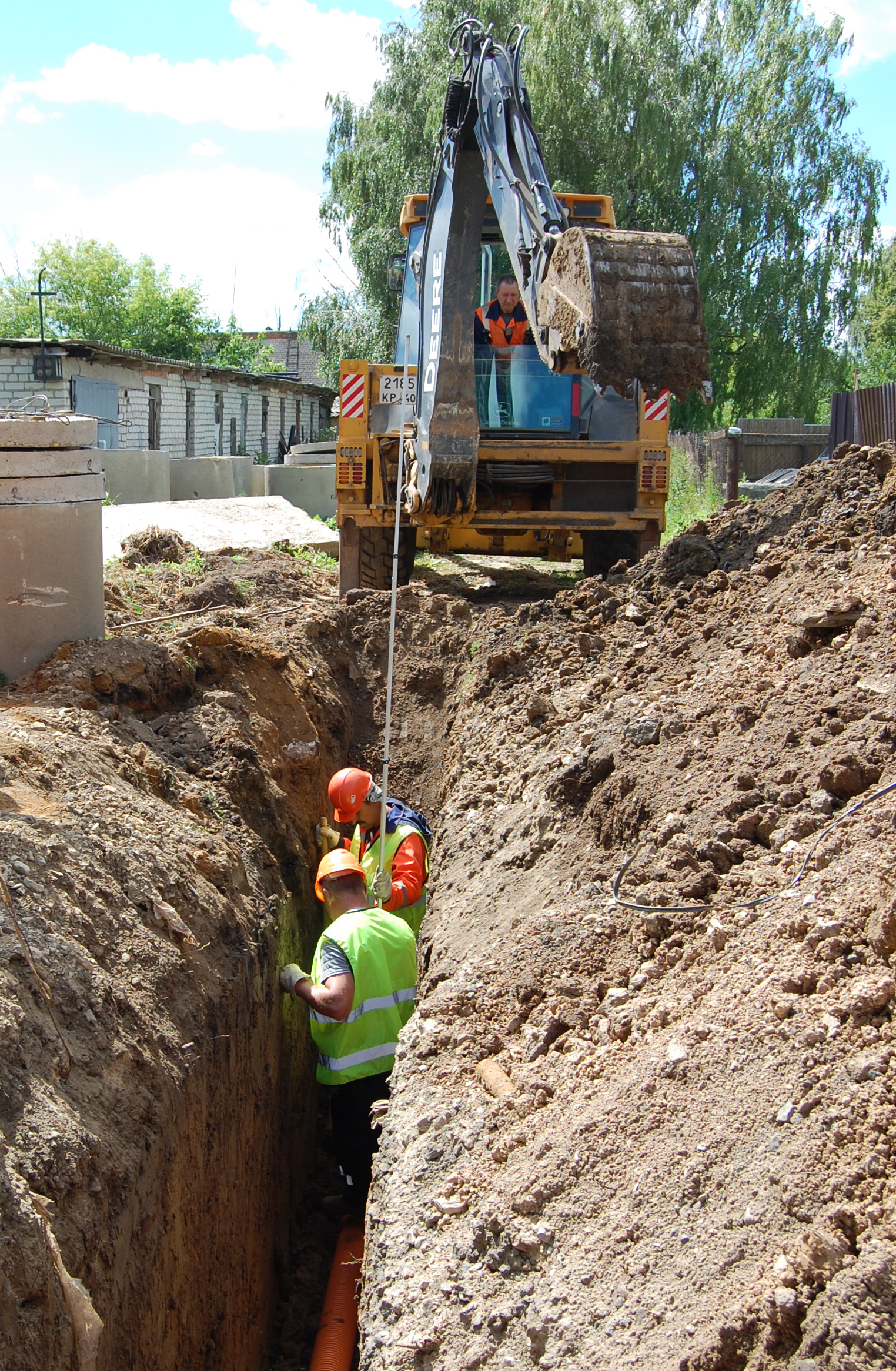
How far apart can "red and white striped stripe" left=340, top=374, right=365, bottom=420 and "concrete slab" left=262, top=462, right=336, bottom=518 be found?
1042 cm

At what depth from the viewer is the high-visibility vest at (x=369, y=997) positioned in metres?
5.04

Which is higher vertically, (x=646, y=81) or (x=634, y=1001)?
(x=646, y=81)

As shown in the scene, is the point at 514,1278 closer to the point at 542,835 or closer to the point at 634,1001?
the point at 634,1001

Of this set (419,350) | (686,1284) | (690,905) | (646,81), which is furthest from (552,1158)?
(646,81)

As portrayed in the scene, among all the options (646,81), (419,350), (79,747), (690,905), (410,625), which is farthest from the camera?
(646,81)

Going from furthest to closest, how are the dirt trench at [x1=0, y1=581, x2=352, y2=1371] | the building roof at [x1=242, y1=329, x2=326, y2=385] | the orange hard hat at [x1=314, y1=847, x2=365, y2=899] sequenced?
the building roof at [x1=242, y1=329, x2=326, y2=385]
the orange hard hat at [x1=314, y1=847, x2=365, y2=899]
the dirt trench at [x1=0, y1=581, x2=352, y2=1371]

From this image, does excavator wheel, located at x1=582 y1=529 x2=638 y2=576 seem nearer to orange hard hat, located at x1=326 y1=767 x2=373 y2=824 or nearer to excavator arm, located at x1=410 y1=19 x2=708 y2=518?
excavator arm, located at x1=410 y1=19 x2=708 y2=518

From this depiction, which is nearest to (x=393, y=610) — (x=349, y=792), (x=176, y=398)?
(x=349, y=792)

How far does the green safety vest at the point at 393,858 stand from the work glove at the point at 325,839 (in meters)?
0.59

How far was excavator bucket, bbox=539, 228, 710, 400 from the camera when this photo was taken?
4969mm

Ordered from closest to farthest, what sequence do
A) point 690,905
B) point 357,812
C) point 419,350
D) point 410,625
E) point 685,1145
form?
point 685,1145
point 690,905
point 357,812
point 419,350
point 410,625

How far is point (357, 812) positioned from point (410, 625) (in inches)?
115

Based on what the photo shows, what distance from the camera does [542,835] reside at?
179 inches

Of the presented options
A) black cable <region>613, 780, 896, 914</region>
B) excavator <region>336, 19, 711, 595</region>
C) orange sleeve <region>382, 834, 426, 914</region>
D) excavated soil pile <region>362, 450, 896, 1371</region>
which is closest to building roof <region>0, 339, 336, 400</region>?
excavator <region>336, 19, 711, 595</region>
